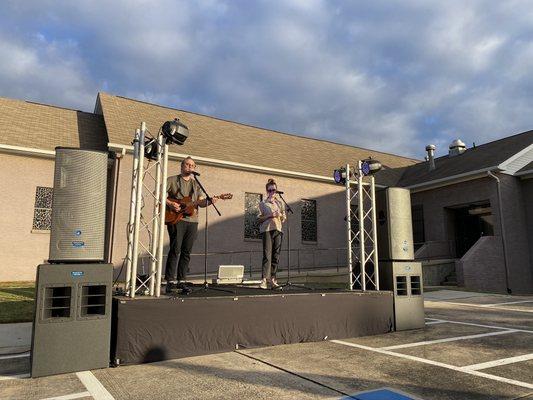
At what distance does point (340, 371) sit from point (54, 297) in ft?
9.97

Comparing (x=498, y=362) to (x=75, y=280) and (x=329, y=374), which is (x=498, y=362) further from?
(x=75, y=280)

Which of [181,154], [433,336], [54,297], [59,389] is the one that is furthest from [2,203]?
[433,336]

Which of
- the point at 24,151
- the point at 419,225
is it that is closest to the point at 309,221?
the point at 419,225

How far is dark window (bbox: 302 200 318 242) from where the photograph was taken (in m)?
16.8

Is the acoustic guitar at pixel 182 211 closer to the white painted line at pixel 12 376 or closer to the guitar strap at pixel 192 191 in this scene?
the guitar strap at pixel 192 191

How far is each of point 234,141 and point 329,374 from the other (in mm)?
13783

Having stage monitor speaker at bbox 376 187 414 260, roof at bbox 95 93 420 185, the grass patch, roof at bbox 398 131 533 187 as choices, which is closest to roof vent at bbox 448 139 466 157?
roof at bbox 398 131 533 187

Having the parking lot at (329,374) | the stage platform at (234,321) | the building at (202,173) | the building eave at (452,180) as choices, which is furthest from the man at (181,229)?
the building eave at (452,180)

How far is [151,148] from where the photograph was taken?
17.8 feet

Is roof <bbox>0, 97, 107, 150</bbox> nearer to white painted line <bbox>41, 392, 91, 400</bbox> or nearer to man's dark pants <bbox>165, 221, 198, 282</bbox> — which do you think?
man's dark pants <bbox>165, 221, 198, 282</bbox>

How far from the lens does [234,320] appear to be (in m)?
5.03

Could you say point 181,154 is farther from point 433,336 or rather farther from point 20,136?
point 433,336

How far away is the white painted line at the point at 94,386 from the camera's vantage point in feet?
11.0

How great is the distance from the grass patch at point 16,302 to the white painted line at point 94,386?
417cm
